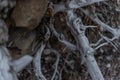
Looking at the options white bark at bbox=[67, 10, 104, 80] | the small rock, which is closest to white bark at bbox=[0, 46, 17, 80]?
the small rock

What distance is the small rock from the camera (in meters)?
1.22

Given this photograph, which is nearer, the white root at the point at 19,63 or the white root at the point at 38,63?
the white root at the point at 19,63

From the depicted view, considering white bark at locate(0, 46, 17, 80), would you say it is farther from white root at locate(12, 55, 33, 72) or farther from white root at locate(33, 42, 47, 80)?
white root at locate(33, 42, 47, 80)

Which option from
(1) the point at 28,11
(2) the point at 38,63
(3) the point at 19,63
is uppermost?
(1) the point at 28,11

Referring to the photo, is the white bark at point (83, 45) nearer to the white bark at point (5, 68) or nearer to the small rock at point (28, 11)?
the small rock at point (28, 11)

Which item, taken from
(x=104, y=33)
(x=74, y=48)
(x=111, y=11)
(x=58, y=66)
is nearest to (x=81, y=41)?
(x=74, y=48)

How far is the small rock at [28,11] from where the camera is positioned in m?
1.22

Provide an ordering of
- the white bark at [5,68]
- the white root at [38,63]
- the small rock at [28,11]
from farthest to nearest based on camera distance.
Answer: the white root at [38,63] → the small rock at [28,11] → the white bark at [5,68]

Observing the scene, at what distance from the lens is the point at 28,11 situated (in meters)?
1.23

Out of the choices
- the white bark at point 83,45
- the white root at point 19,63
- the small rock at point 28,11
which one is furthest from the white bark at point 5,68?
the white bark at point 83,45

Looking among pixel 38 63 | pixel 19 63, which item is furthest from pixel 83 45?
pixel 19 63

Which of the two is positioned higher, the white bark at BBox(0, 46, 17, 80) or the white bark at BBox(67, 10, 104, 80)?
the white bark at BBox(0, 46, 17, 80)

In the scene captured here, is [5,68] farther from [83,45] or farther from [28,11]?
[83,45]

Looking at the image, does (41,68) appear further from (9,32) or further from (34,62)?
(9,32)
